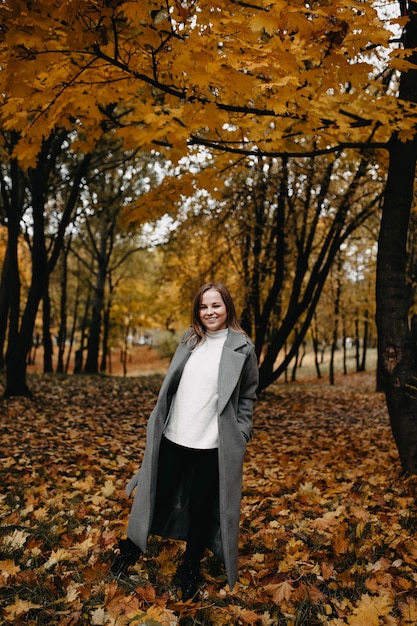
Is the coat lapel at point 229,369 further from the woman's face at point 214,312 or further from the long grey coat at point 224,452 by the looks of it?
the woman's face at point 214,312

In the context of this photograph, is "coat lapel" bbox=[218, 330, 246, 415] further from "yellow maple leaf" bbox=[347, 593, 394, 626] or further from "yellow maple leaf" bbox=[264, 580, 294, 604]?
"yellow maple leaf" bbox=[347, 593, 394, 626]

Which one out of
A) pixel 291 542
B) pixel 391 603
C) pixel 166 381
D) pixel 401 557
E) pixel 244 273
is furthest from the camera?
pixel 244 273

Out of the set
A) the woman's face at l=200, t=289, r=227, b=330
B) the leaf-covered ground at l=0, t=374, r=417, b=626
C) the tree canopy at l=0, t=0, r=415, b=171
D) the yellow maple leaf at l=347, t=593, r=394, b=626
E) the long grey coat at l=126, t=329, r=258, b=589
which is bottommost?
the leaf-covered ground at l=0, t=374, r=417, b=626

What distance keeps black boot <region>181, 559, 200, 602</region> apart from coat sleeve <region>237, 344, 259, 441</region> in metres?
0.84

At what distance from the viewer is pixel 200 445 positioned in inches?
101

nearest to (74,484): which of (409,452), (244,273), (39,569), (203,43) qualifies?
(39,569)

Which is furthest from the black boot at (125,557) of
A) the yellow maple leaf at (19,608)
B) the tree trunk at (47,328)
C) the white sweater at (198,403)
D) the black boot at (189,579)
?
the tree trunk at (47,328)

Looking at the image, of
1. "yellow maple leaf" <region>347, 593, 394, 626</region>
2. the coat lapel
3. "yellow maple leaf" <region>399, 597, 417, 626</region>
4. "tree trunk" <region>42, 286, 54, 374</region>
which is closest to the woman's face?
the coat lapel

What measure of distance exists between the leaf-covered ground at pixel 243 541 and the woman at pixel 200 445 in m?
0.23

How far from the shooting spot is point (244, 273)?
1198 centimetres

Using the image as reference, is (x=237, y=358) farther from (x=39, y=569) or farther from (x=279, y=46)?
(x=279, y=46)

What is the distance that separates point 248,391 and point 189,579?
3.79ft

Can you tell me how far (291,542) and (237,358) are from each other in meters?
1.59

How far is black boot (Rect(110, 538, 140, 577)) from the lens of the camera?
2.75 m
